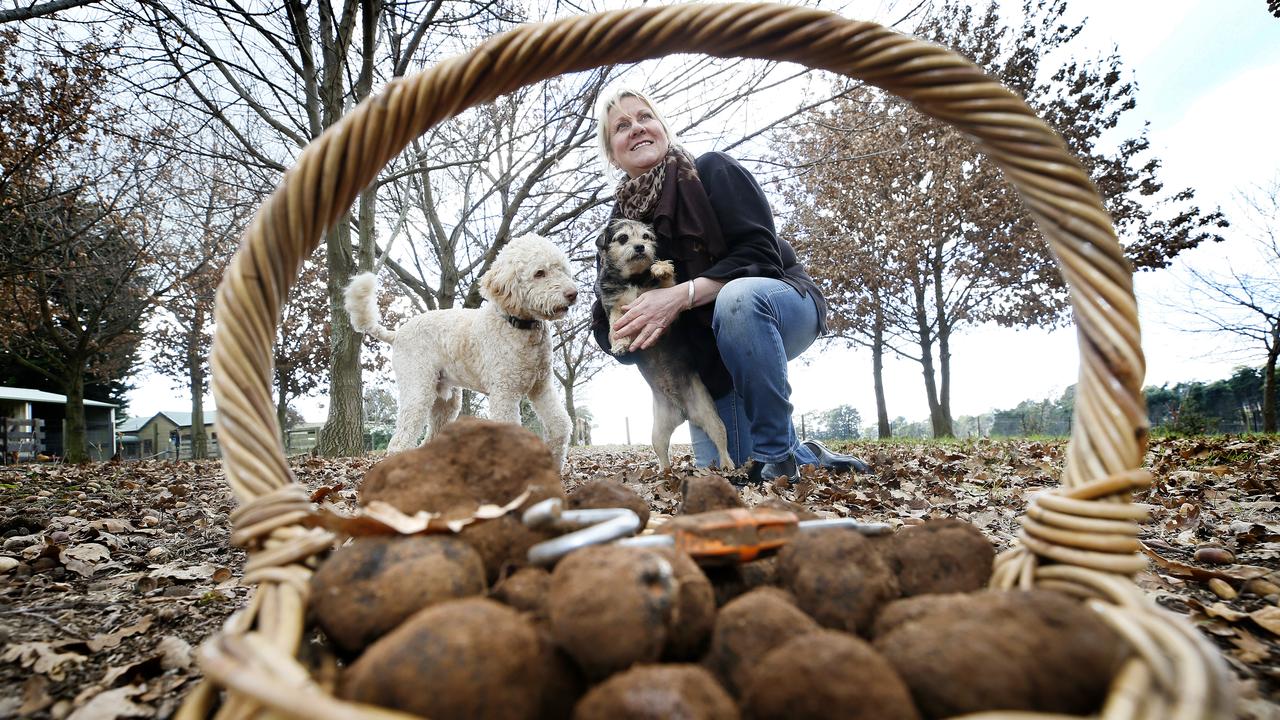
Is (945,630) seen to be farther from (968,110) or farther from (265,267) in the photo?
(265,267)

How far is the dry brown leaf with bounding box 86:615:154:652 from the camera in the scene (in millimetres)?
1372

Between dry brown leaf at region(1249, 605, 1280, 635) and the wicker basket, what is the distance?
797mm

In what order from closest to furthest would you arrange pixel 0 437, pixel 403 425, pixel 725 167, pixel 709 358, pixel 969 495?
pixel 969 495 < pixel 725 167 < pixel 709 358 < pixel 403 425 < pixel 0 437

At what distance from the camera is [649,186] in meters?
4.13

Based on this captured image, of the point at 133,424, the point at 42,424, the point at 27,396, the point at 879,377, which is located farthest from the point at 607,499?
the point at 133,424

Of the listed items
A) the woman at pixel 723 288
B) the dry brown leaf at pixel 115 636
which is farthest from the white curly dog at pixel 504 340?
the dry brown leaf at pixel 115 636

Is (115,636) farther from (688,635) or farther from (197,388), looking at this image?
(197,388)

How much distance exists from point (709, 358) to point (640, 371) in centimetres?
59

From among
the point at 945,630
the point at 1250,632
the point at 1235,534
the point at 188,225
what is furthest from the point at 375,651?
the point at 188,225

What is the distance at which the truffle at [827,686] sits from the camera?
2.00 feet

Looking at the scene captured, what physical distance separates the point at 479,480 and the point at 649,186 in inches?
132

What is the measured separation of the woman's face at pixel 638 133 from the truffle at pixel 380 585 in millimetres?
3719

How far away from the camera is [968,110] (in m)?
1.10

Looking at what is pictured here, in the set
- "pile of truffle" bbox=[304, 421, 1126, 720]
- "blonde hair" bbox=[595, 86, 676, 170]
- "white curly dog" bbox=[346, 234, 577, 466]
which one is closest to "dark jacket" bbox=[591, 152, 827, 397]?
"blonde hair" bbox=[595, 86, 676, 170]
